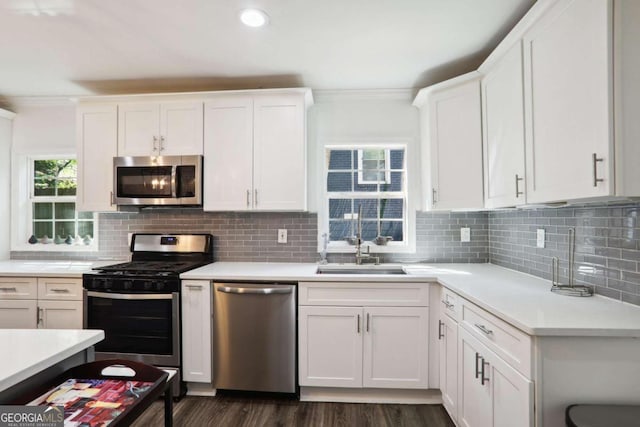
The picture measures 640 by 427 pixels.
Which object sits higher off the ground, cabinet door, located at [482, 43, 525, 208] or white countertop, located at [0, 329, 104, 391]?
cabinet door, located at [482, 43, 525, 208]

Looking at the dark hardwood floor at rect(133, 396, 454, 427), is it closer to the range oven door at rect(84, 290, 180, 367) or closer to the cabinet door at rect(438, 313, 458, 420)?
the cabinet door at rect(438, 313, 458, 420)

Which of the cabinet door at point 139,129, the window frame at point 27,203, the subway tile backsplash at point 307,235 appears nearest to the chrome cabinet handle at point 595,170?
the subway tile backsplash at point 307,235

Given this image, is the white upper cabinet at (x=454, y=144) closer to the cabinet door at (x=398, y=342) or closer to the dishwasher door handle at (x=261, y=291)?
the cabinet door at (x=398, y=342)

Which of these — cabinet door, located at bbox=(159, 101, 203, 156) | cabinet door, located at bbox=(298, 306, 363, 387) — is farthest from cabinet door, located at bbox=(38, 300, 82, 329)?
cabinet door, located at bbox=(298, 306, 363, 387)

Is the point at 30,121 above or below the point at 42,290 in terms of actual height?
above

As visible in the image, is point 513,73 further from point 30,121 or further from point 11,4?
point 30,121

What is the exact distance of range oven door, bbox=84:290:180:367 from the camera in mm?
2375

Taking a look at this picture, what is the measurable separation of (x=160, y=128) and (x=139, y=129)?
190mm

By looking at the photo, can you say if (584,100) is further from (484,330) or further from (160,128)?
(160,128)

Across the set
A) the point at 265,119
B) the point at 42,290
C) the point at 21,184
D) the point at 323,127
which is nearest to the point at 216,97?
the point at 265,119

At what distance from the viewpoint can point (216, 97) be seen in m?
2.75

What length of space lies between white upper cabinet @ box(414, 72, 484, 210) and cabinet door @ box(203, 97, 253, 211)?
1471 mm

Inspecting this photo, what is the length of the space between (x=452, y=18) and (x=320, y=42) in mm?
826

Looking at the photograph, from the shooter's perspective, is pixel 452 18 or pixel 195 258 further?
pixel 195 258
